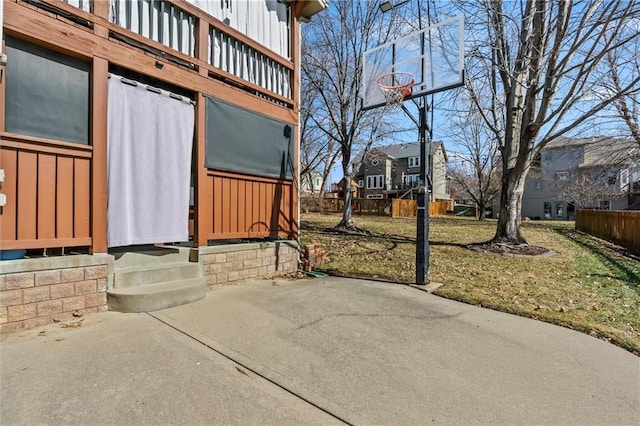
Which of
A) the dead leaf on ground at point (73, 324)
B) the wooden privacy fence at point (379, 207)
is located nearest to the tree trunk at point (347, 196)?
the dead leaf on ground at point (73, 324)

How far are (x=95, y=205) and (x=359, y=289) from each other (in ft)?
12.5

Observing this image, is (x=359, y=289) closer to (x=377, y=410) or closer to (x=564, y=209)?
(x=377, y=410)

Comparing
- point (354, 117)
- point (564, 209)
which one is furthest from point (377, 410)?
point (564, 209)

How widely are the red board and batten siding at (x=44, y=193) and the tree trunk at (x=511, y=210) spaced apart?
9.99 m

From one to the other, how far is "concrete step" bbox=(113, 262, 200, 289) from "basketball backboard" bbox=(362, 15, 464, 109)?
4.95 metres

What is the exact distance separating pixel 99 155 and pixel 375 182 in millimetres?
45231

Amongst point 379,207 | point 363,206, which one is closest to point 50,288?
point 379,207

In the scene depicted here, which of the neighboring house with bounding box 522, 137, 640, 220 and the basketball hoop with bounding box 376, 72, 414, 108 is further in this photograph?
the neighboring house with bounding box 522, 137, 640, 220

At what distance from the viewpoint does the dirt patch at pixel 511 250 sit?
9173 mm

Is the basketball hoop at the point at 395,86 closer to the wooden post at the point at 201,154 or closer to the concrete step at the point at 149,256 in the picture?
the wooden post at the point at 201,154

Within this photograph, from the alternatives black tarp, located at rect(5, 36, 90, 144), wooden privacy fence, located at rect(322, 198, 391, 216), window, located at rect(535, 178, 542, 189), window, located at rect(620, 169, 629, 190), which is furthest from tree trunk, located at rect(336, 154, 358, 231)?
window, located at rect(535, 178, 542, 189)

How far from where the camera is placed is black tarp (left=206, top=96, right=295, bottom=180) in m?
5.34

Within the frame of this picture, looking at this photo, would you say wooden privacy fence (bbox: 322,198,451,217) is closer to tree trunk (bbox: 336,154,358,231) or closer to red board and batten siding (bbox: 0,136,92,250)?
tree trunk (bbox: 336,154,358,231)

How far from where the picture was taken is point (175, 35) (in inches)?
194
